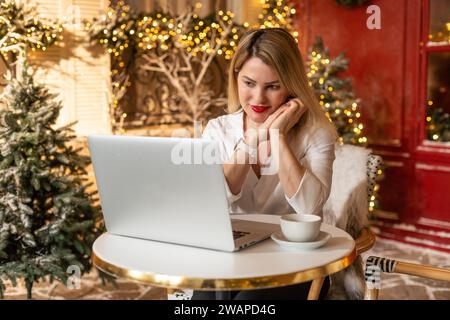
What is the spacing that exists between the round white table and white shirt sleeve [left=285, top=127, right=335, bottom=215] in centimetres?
25

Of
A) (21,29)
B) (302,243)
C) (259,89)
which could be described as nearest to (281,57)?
(259,89)

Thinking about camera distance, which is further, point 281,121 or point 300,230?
point 281,121

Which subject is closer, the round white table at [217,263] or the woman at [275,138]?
the round white table at [217,263]

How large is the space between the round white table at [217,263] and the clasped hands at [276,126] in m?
0.43

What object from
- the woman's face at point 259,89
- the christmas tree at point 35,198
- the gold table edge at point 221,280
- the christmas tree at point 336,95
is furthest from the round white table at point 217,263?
the christmas tree at point 336,95

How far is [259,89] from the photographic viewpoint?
200 cm

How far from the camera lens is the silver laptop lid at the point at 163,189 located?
4.46ft

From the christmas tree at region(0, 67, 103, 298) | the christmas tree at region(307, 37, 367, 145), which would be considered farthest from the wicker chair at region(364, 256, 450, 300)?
the christmas tree at region(307, 37, 367, 145)

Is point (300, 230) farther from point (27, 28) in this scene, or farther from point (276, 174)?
point (27, 28)

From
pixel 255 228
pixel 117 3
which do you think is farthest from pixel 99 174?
pixel 117 3

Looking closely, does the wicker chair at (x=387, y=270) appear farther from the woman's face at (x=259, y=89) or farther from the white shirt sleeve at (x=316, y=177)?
the woman's face at (x=259, y=89)

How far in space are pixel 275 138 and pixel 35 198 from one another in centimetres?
172

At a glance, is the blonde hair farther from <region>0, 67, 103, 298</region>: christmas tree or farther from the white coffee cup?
<region>0, 67, 103, 298</region>: christmas tree

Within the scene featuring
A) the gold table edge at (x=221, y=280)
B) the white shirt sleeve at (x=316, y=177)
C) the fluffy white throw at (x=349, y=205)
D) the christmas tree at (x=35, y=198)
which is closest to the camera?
the gold table edge at (x=221, y=280)
